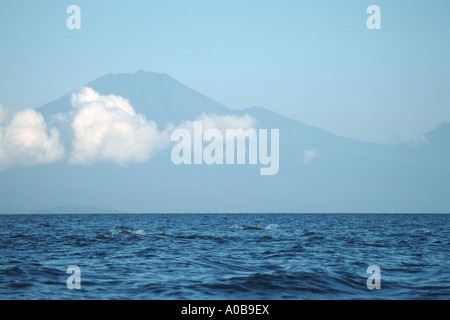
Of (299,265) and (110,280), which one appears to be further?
(299,265)

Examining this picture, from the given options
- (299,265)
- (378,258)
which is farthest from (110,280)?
(378,258)

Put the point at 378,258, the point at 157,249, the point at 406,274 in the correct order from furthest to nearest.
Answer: the point at 157,249
the point at 378,258
the point at 406,274

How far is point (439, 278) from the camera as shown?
21719mm

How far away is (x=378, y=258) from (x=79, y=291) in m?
18.3
